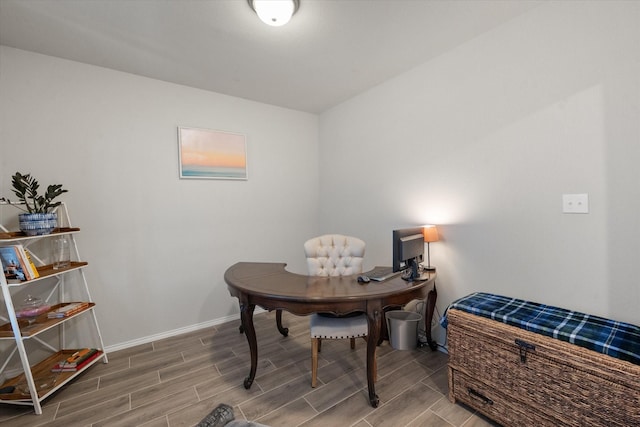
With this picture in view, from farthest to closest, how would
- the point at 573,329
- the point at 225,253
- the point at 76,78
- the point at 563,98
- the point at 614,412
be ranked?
1. the point at 225,253
2. the point at 76,78
3. the point at 563,98
4. the point at 573,329
5. the point at 614,412

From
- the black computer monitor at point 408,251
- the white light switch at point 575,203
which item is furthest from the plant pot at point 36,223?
the white light switch at point 575,203

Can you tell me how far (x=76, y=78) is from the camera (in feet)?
7.70

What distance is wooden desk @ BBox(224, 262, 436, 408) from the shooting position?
171 cm

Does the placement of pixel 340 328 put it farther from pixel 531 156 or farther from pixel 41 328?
pixel 41 328

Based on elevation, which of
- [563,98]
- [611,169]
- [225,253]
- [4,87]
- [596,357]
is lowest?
[596,357]

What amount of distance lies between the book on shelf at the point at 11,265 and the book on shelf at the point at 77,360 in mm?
733

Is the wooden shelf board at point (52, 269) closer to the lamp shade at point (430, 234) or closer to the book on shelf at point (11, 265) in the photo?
the book on shelf at point (11, 265)

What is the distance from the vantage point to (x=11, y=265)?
5.99 feet

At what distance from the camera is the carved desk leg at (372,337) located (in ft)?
5.71

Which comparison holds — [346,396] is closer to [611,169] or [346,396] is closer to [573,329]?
[573,329]

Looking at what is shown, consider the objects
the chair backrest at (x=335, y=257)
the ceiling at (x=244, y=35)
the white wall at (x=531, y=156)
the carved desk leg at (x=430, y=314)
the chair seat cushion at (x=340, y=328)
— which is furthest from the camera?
the chair backrest at (x=335, y=257)

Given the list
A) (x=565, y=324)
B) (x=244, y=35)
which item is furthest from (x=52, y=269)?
(x=565, y=324)

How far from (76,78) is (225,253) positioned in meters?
2.05

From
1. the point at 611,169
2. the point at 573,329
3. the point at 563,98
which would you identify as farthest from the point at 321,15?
the point at 573,329
